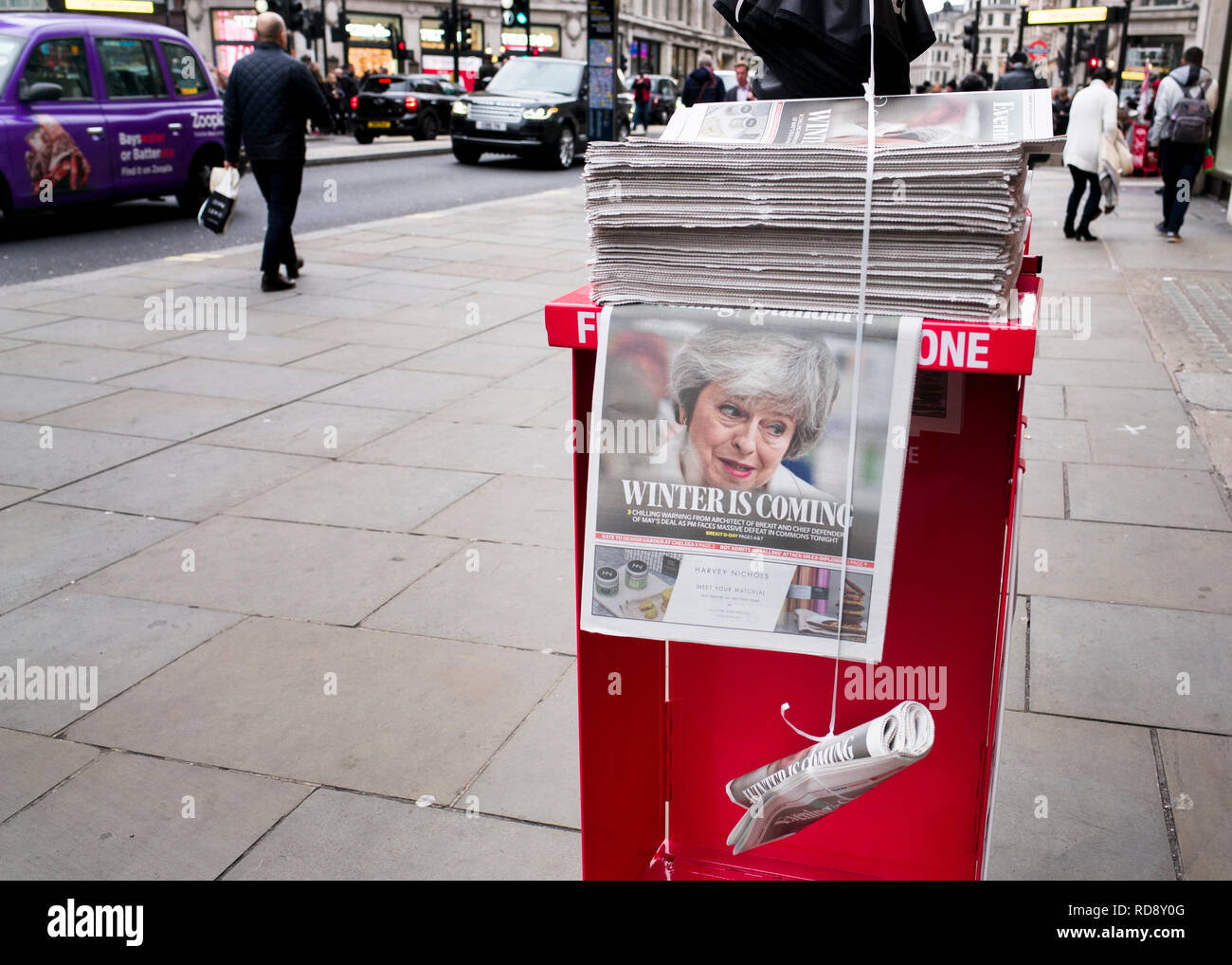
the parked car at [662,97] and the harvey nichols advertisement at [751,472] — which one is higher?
the parked car at [662,97]

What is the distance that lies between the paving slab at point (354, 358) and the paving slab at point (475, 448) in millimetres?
1257

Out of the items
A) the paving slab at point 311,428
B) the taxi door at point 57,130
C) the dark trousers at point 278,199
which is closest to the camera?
the paving slab at point 311,428

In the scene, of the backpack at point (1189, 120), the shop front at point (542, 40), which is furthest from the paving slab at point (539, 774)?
the shop front at point (542, 40)

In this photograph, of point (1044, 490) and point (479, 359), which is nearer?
point (1044, 490)

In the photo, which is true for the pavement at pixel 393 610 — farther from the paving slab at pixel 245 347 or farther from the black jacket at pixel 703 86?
the black jacket at pixel 703 86

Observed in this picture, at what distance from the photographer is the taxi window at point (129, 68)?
1198 cm

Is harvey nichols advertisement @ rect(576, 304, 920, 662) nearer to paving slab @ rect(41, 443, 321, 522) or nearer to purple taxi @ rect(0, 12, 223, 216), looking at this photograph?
paving slab @ rect(41, 443, 321, 522)

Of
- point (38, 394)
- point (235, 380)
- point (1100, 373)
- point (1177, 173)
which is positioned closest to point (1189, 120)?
point (1177, 173)

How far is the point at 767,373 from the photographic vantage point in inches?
66.4

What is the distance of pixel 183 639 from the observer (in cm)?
Result: 356

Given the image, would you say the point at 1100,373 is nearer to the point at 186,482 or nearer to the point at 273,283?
the point at 186,482

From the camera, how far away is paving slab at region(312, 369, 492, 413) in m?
6.19

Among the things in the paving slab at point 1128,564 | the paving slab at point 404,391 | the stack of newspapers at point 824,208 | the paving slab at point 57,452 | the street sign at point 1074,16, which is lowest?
the paving slab at point 1128,564

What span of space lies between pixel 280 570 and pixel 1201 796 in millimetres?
2955
